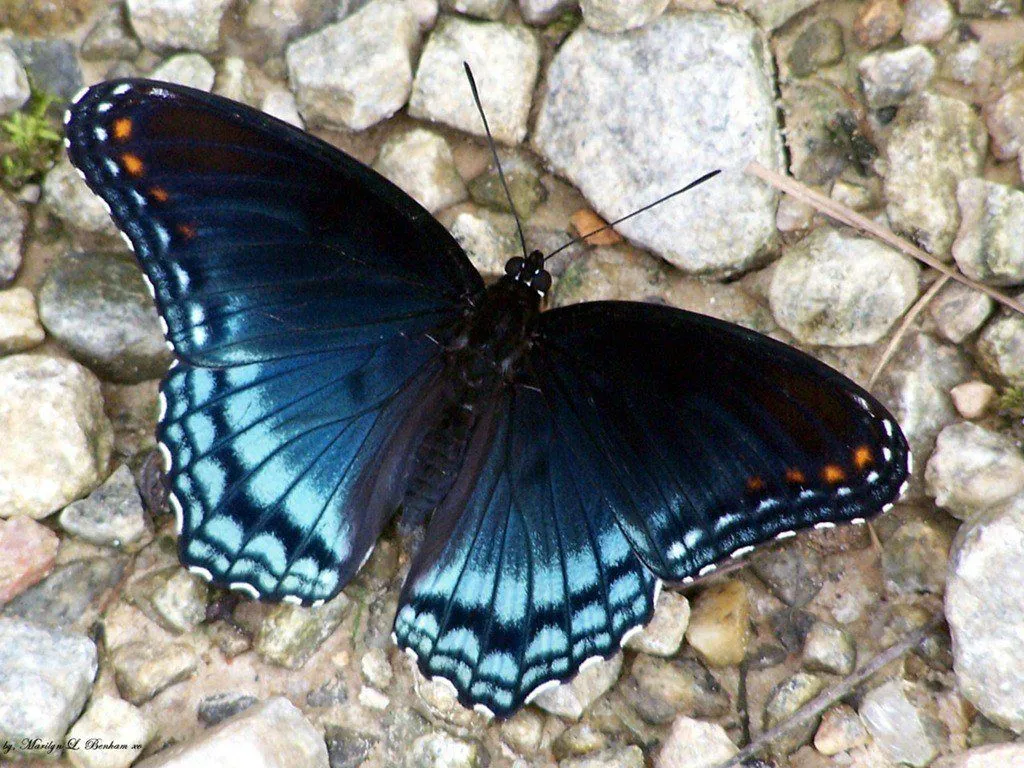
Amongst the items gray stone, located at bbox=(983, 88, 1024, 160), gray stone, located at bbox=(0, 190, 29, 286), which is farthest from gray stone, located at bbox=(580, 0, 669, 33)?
gray stone, located at bbox=(0, 190, 29, 286)

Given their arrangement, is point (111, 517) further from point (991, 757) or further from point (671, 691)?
point (991, 757)

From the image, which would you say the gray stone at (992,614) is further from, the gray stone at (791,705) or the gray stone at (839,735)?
the gray stone at (791,705)

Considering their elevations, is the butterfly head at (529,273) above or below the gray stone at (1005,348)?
above

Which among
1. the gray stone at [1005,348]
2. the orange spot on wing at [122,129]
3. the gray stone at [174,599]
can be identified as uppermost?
the orange spot on wing at [122,129]

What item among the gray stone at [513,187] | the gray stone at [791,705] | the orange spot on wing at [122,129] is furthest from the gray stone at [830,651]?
the orange spot on wing at [122,129]

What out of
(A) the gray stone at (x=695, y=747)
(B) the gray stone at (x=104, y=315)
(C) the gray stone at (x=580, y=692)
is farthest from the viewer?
(B) the gray stone at (x=104, y=315)

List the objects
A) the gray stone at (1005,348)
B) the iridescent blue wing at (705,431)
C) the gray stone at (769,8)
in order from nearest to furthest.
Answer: the iridescent blue wing at (705,431) → the gray stone at (1005,348) → the gray stone at (769,8)

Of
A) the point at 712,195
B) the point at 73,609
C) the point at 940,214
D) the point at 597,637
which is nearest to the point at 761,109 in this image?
the point at 712,195

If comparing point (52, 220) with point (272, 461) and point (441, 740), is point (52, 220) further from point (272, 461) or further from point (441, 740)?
point (441, 740)

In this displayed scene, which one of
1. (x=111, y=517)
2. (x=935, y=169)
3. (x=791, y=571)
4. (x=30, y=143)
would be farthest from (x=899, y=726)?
(x=30, y=143)
